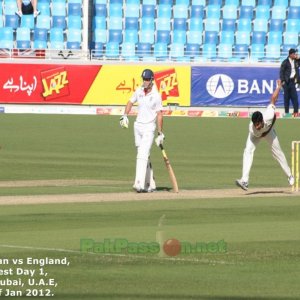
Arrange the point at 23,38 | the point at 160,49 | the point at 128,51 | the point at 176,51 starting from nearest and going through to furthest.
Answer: the point at 176,51
the point at 128,51
the point at 160,49
the point at 23,38

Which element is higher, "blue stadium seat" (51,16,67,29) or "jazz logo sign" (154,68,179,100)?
"blue stadium seat" (51,16,67,29)

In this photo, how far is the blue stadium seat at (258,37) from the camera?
45.9m

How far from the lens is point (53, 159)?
2539cm

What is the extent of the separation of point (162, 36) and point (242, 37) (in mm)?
3358

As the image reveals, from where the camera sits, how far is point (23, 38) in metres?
45.7

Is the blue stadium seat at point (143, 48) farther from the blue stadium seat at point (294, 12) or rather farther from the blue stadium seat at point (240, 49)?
the blue stadium seat at point (294, 12)

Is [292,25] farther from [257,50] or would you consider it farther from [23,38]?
[23,38]

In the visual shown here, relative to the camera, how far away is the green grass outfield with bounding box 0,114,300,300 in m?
10.1

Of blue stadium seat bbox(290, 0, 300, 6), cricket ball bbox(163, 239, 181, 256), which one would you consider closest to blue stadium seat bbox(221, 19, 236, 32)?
blue stadium seat bbox(290, 0, 300, 6)

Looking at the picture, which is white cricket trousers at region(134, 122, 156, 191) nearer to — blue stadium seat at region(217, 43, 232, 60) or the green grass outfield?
the green grass outfield

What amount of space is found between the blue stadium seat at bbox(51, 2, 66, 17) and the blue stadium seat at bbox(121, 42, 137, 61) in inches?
128

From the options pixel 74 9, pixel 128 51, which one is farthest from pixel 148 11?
pixel 128 51

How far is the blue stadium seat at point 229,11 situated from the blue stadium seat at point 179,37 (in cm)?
196

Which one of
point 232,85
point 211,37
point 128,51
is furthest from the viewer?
point 211,37
